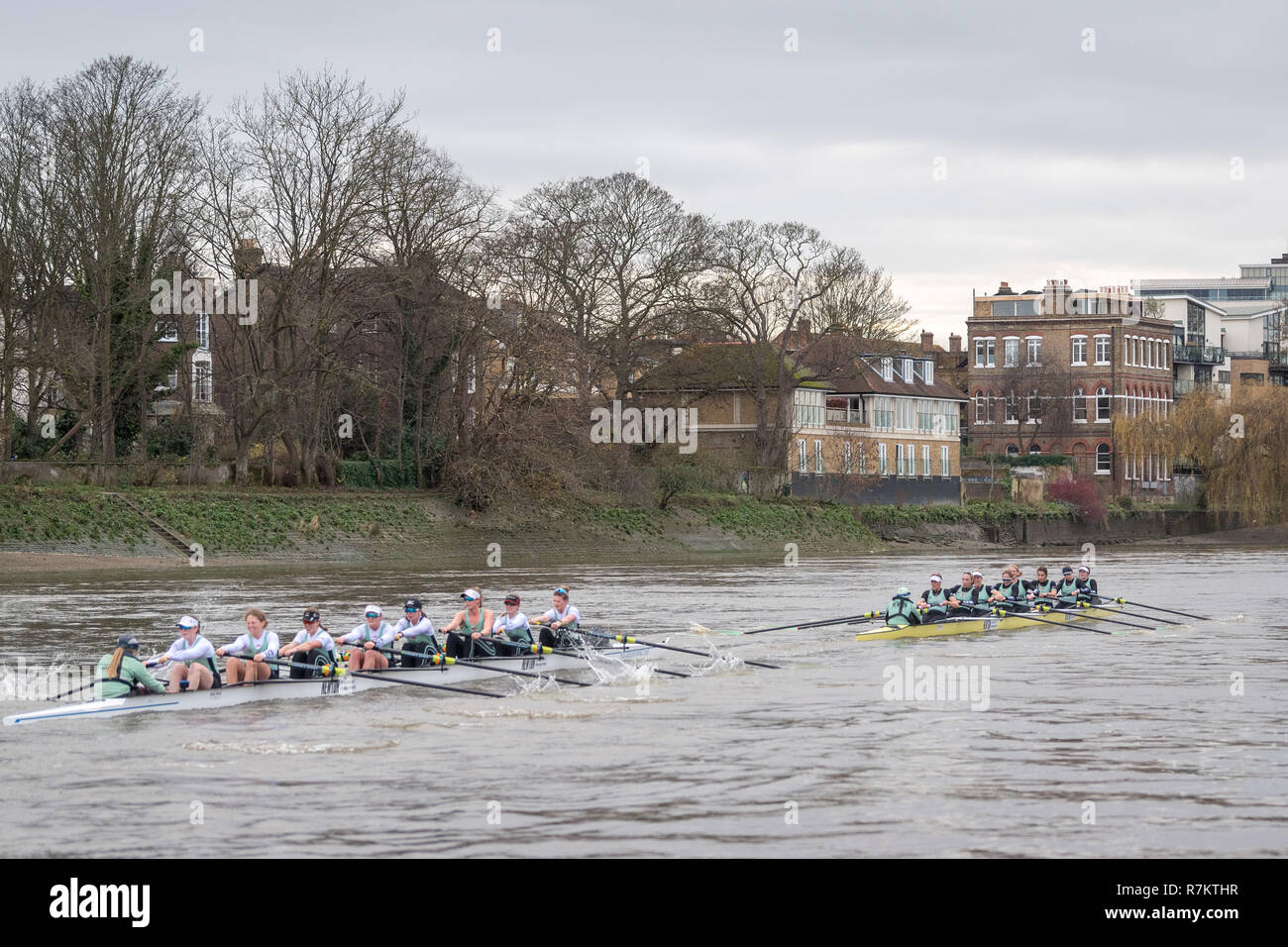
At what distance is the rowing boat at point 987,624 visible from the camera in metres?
28.1

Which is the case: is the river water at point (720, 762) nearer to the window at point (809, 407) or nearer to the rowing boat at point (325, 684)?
the rowing boat at point (325, 684)

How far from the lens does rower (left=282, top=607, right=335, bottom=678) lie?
20.1 m

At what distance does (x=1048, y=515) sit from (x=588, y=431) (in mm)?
27281

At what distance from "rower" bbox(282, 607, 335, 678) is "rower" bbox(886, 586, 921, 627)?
37.9 ft

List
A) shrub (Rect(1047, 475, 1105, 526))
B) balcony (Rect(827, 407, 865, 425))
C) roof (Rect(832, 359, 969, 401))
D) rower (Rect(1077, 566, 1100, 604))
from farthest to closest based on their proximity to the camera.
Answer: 1. roof (Rect(832, 359, 969, 401))
2. balcony (Rect(827, 407, 865, 425))
3. shrub (Rect(1047, 475, 1105, 526))
4. rower (Rect(1077, 566, 1100, 604))

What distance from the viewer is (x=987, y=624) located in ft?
98.5

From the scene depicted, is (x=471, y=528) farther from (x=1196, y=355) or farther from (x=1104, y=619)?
(x=1196, y=355)

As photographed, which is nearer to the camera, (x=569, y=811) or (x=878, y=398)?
(x=569, y=811)

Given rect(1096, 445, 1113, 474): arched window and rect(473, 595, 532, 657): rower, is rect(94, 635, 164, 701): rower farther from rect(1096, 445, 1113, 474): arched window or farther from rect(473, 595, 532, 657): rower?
rect(1096, 445, 1113, 474): arched window

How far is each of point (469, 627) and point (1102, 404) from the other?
8179cm

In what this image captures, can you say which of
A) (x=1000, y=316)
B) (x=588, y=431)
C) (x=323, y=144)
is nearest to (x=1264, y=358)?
(x=1000, y=316)

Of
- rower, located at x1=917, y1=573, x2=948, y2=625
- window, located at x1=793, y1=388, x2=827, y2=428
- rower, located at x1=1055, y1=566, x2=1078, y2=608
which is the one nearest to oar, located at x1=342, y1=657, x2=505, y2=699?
rower, located at x1=917, y1=573, x2=948, y2=625
